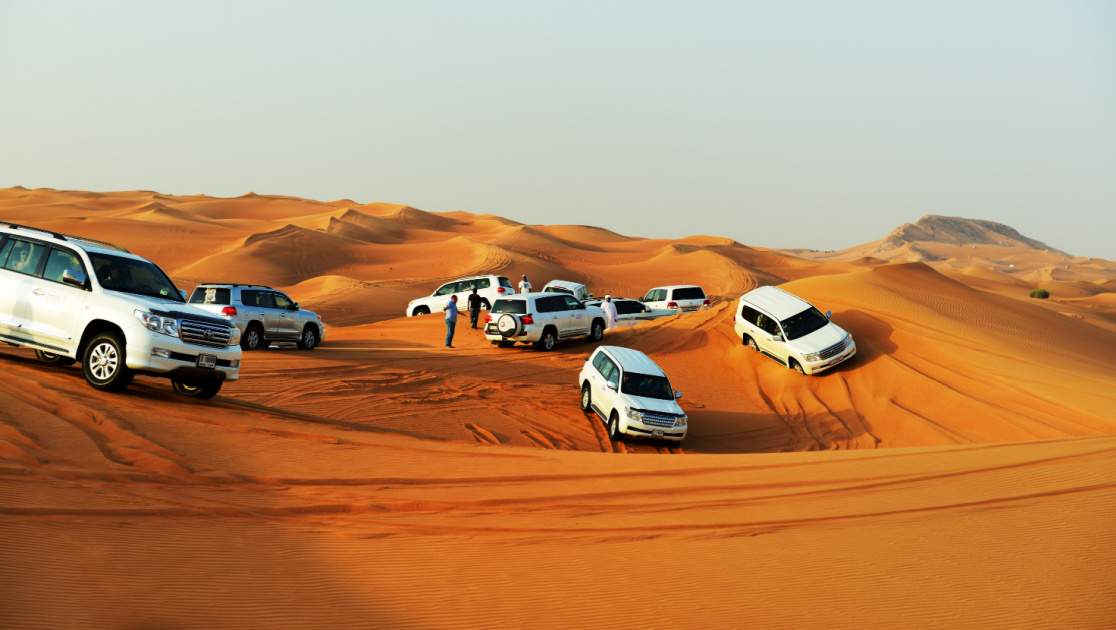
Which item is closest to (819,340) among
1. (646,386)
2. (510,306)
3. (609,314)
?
(646,386)

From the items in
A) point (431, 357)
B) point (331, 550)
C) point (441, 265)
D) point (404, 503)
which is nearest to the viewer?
point (331, 550)

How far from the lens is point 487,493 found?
340 inches

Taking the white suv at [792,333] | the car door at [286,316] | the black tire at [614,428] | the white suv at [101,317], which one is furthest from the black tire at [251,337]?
the white suv at [792,333]

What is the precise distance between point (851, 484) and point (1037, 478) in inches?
94.9

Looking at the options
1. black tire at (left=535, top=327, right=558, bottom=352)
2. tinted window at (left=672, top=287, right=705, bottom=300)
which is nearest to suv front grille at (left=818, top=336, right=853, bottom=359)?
black tire at (left=535, top=327, right=558, bottom=352)

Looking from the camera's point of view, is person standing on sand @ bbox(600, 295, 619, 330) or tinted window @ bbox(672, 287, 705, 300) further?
tinted window @ bbox(672, 287, 705, 300)

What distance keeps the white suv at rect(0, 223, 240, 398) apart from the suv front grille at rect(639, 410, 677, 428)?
734 cm

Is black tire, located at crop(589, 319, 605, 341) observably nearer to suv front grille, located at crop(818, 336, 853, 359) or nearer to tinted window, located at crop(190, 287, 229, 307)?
suv front grille, located at crop(818, 336, 853, 359)

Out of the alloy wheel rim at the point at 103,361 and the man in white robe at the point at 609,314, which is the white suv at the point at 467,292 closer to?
the man in white robe at the point at 609,314

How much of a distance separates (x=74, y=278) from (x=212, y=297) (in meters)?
10.1

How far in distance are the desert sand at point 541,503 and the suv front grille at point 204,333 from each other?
1.01 meters

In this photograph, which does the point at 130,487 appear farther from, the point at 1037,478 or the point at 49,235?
the point at 1037,478

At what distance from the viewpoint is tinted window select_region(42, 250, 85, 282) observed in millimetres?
11172

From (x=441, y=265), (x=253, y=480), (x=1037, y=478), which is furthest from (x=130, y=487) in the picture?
(x=441, y=265)
